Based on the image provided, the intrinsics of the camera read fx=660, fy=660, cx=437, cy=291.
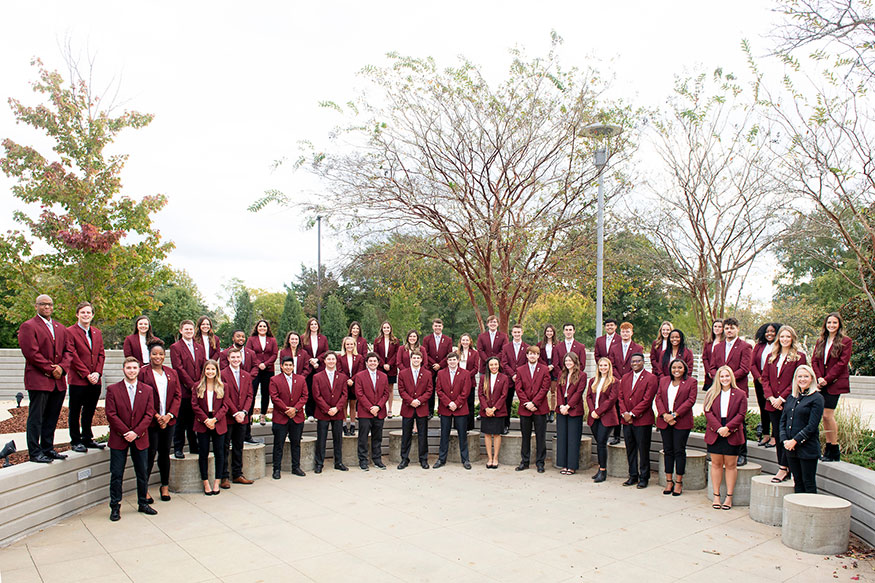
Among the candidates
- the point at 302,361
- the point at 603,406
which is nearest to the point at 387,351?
the point at 302,361

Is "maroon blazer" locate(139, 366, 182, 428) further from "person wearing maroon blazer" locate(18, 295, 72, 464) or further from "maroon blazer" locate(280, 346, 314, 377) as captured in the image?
"maroon blazer" locate(280, 346, 314, 377)

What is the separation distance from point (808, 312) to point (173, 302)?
34.5 m

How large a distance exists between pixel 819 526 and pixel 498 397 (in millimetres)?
4848

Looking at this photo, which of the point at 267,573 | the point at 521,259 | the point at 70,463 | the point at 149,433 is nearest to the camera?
the point at 267,573

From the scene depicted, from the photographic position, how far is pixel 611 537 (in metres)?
6.75

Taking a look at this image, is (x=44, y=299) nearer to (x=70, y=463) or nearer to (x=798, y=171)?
(x=70, y=463)

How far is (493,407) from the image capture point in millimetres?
10195

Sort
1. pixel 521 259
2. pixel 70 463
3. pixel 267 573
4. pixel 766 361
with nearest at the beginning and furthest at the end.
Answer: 1. pixel 267 573
2. pixel 70 463
3. pixel 766 361
4. pixel 521 259

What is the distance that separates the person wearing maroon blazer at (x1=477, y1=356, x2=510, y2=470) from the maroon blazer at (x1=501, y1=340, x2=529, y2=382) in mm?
351

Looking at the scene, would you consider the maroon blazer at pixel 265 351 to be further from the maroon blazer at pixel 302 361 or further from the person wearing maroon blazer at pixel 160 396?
the person wearing maroon blazer at pixel 160 396

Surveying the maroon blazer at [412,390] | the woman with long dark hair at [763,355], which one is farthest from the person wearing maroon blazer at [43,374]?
the woman with long dark hair at [763,355]

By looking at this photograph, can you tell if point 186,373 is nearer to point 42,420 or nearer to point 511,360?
point 42,420

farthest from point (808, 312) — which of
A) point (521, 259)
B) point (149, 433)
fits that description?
point (149, 433)

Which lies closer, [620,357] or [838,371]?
[838,371]
